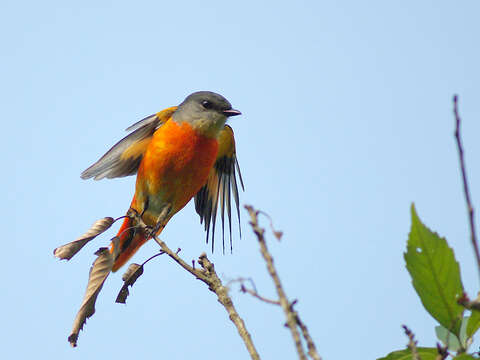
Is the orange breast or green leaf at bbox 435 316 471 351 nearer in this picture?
green leaf at bbox 435 316 471 351

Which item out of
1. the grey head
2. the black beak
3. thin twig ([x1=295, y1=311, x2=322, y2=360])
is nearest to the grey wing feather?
the grey head

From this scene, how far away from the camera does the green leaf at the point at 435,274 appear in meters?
1.83

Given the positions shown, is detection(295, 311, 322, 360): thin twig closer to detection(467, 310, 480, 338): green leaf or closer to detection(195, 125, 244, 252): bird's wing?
detection(467, 310, 480, 338): green leaf

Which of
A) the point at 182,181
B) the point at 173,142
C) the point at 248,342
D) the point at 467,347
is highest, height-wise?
the point at 173,142

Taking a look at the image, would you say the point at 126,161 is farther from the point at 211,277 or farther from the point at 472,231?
the point at 472,231

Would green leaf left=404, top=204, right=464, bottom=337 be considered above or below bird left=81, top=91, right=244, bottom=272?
below

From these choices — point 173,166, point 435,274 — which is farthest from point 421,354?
point 173,166

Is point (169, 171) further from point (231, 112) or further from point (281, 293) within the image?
point (281, 293)

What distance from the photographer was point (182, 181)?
6.55 meters

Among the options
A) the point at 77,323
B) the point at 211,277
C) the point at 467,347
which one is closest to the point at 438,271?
the point at 467,347

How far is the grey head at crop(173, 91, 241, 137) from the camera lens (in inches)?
269

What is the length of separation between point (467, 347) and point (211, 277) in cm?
138

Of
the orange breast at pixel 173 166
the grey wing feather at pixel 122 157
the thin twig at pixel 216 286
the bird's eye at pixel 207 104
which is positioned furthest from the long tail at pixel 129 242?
the thin twig at pixel 216 286

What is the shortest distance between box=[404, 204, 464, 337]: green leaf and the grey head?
200 inches
